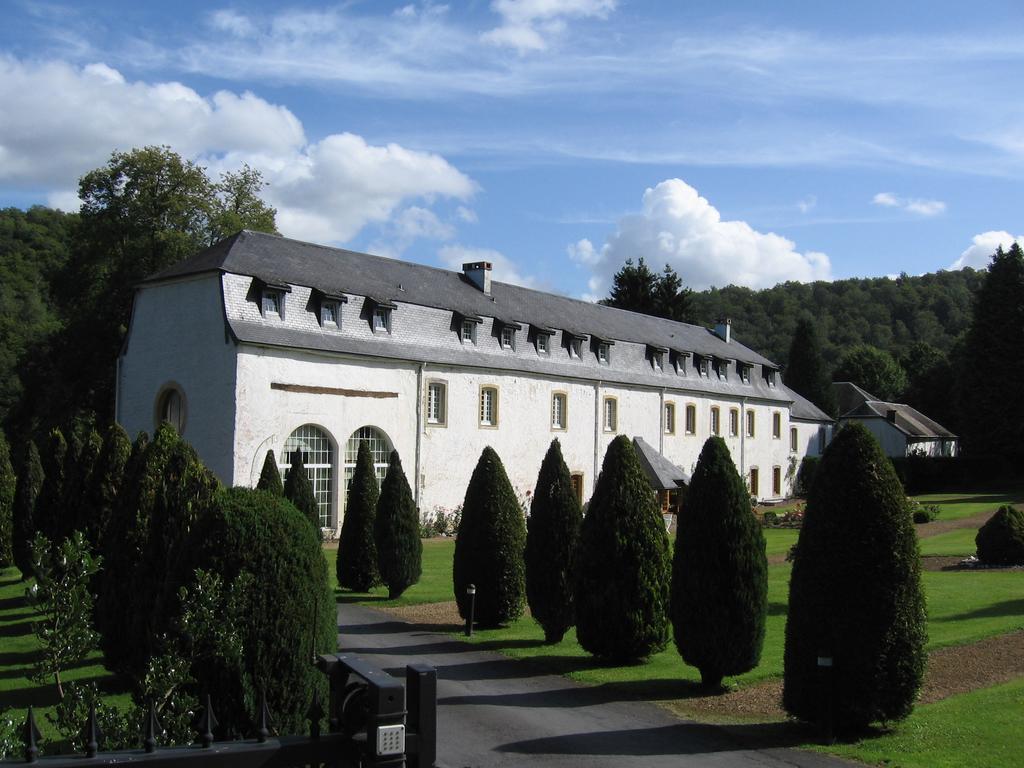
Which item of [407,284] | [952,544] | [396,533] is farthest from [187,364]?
[952,544]

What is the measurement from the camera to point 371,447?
1121 inches

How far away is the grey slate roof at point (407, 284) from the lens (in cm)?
2728

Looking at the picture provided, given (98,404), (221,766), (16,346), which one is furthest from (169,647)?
(16,346)

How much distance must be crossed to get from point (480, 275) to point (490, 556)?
868 inches

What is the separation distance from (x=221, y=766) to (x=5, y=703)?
8374mm

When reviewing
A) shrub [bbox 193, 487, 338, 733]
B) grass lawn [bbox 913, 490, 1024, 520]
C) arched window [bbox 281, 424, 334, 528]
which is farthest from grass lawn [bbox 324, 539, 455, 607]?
grass lawn [bbox 913, 490, 1024, 520]

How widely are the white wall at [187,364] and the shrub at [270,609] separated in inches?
728

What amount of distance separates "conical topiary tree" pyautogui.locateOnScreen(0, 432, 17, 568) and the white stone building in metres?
4.87

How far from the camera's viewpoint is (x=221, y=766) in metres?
3.58

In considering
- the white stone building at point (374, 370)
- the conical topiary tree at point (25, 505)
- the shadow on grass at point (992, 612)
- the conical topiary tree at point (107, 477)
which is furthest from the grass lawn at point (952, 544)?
the conical topiary tree at point (25, 505)

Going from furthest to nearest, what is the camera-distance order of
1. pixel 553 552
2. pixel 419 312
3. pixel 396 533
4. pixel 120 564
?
1. pixel 419 312
2. pixel 396 533
3. pixel 553 552
4. pixel 120 564

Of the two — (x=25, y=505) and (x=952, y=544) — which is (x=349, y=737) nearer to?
(x=25, y=505)

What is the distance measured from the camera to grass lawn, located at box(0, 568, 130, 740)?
392 inches

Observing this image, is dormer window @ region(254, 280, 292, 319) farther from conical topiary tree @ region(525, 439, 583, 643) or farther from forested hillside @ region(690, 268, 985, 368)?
forested hillside @ region(690, 268, 985, 368)
